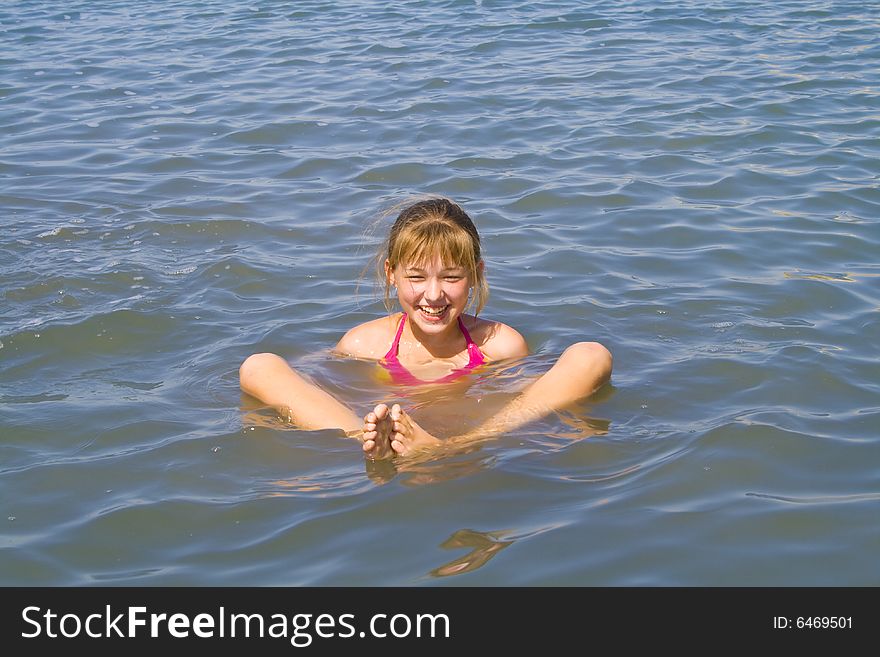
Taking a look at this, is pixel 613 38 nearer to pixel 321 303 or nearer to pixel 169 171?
pixel 169 171

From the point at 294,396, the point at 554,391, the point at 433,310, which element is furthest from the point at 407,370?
the point at 554,391

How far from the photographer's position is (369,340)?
18.9 ft

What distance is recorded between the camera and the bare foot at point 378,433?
423 centimetres

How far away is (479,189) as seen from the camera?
8258mm

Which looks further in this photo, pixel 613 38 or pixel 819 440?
pixel 613 38

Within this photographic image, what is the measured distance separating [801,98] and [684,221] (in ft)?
10.8

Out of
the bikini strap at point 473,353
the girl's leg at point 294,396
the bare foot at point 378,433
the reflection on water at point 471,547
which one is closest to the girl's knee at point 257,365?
the girl's leg at point 294,396

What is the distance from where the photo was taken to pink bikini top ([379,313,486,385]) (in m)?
5.58

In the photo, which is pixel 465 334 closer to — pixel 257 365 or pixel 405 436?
pixel 257 365

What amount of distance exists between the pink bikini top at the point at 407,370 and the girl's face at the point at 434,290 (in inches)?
12.5

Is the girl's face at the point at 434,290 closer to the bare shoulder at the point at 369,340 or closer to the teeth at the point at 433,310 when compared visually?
the teeth at the point at 433,310

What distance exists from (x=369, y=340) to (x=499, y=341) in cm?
69
